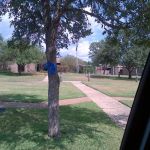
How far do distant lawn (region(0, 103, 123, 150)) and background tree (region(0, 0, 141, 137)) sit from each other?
1.79 ft

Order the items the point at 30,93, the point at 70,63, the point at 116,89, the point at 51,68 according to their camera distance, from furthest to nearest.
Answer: the point at 70,63 → the point at 116,89 → the point at 30,93 → the point at 51,68

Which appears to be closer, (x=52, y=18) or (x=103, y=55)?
(x=52, y=18)

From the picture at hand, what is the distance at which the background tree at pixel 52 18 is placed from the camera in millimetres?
9297

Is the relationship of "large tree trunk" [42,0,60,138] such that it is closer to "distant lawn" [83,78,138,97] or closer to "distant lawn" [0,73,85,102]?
"distant lawn" [0,73,85,102]

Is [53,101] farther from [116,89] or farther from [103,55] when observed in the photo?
[103,55]

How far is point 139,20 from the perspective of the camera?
8.99m

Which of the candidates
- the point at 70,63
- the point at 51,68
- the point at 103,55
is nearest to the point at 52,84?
the point at 51,68

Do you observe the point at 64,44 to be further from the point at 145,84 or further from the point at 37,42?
the point at 145,84

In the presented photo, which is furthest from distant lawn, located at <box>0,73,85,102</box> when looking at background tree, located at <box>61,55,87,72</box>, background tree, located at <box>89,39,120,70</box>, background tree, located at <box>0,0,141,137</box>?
background tree, located at <box>61,55,87,72</box>

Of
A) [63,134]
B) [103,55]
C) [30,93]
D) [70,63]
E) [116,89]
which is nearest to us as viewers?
[63,134]

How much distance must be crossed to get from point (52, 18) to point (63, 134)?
2853mm

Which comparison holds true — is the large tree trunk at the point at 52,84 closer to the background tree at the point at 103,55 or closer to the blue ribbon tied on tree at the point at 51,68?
the blue ribbon tied on tree at the point at 51,68

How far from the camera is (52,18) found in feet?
31.7

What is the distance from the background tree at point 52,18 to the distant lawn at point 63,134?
55cm
